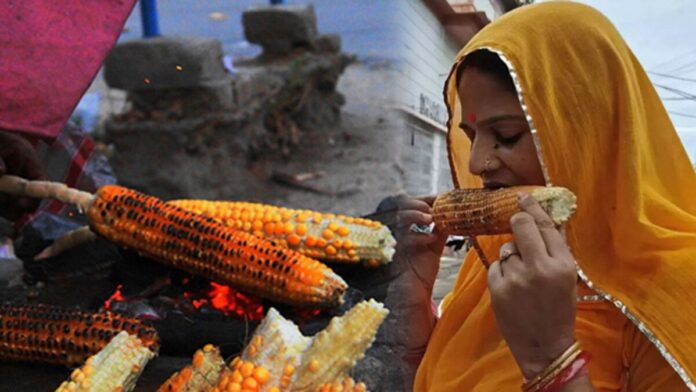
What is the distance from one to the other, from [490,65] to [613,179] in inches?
9.9

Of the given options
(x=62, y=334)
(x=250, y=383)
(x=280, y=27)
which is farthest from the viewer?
(x=280, y=27)

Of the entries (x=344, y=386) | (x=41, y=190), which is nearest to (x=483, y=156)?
(x=344, y=386)

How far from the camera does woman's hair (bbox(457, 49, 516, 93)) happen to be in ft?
3.17

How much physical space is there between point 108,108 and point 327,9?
176 cm

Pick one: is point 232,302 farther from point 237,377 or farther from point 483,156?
point 483,156

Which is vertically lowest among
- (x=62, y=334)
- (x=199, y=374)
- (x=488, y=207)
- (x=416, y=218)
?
(x=62, y=334)

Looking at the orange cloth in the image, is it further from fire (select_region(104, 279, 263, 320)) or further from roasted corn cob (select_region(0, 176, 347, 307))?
fire (select_region(104, 279, 263, 320))

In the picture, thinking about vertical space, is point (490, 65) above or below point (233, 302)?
above

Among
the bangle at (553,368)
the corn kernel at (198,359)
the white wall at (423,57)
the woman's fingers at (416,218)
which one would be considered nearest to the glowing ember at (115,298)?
the corn kernel at (198,359)

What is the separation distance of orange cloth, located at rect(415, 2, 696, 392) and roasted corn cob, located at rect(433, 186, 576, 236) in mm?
70

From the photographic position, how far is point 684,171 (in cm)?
97

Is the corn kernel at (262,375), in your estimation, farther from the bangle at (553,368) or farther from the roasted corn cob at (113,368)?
the bangle at (553,368)

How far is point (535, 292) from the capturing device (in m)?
0.78

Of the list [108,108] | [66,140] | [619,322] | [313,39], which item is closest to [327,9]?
[313,39]
